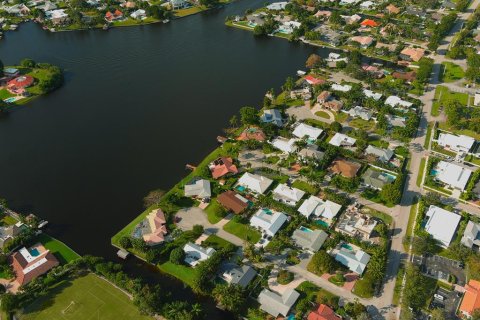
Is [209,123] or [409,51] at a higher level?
[409,51]

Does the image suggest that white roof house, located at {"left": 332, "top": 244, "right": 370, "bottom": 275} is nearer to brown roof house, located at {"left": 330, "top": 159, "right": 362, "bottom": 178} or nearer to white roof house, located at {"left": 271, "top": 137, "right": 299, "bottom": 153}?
brown roof house, located at {"left": 330, "top": 159, "right": 362, "bottom": 178}

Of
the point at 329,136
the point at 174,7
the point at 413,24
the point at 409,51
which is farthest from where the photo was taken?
the point at 174,7

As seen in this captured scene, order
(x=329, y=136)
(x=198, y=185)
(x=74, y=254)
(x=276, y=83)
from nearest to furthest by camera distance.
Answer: (x=74, y=254)
(x=198, y=185)
(x=329, y=136)
(x=276, y=83)

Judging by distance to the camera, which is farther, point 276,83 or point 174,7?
point 174,7

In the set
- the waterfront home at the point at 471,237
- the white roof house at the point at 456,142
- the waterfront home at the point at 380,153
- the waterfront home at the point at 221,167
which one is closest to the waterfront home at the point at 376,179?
the waterfront home at the point at 380,153

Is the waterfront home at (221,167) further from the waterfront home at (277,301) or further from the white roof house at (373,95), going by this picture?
the white roof house at (373,95)

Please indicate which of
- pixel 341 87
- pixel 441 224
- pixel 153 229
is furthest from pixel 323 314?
pixel 341 87

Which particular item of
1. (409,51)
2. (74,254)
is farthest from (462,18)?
(74,254)

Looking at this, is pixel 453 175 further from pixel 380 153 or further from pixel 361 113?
pixel 361 113

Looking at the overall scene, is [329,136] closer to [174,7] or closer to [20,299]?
[20,299]
